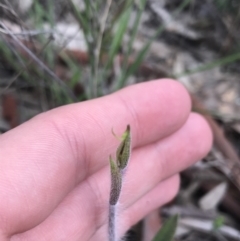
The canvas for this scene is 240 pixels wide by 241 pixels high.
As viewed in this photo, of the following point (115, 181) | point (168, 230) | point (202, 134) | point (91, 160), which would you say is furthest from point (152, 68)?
point (115, 181)

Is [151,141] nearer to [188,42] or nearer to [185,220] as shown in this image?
[185,220]

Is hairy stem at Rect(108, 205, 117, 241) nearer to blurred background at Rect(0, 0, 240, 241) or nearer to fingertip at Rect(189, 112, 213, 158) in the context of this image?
blurred background at Rect(0, 0, 240, 241)

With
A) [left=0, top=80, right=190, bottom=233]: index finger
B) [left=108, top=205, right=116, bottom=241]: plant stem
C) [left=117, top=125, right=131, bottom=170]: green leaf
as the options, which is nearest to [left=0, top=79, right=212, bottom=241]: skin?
[left=0, top=80, right=190, bottom=233]: index finger

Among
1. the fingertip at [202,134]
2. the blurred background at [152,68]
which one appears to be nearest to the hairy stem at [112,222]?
the blurred background at [152,68]

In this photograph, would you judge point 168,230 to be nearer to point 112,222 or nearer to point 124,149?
point 112,222

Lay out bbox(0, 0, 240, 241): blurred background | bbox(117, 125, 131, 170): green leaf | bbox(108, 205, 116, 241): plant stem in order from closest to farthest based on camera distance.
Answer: bbox(117, 125, 131, 170): green leaf < bbox(108, 205, 116, 241): plant stem < bbox(0, 0, 240, 241): blurred background

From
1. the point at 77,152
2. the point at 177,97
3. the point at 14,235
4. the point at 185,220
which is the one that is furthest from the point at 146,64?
the point at 14,235

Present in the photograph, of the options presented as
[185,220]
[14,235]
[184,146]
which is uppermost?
[14,235]
